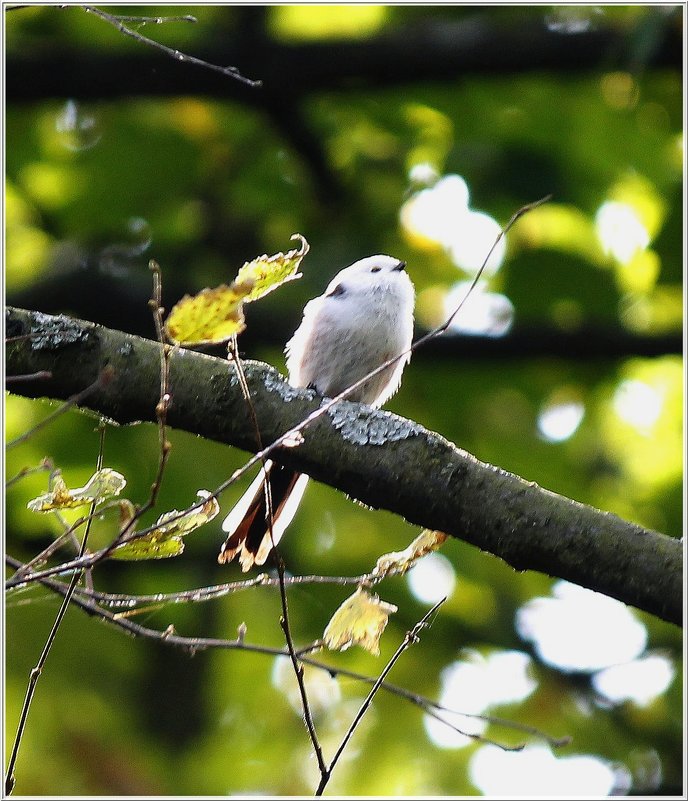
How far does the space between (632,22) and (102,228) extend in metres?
4.14

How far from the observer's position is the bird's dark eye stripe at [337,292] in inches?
193

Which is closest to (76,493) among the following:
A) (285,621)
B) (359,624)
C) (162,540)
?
(162,540)

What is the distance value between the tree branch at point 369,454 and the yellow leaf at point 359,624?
0.27m

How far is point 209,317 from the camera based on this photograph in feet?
7.23

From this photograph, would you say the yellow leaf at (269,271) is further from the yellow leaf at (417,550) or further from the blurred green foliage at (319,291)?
the blurred green foliage at (319,291)

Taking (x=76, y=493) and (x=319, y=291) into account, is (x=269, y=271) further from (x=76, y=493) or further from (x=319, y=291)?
(x=319, y=291)

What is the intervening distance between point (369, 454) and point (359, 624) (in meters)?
0.47

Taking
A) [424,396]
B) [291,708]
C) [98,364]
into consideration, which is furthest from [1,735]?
[291,708]

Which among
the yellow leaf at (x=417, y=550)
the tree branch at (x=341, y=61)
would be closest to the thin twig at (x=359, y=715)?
the yellow leaf at (x=417, y=550)

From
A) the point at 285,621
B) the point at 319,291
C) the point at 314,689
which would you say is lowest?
the point at 314,689

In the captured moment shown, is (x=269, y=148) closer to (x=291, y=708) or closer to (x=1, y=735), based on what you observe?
(x=291, y=708)

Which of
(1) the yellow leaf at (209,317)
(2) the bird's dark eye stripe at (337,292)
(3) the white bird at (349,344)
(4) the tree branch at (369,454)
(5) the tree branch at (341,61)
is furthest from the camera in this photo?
(5) the tree branch at (341,61)

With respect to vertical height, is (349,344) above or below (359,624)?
below

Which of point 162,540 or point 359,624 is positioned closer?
point 162,540
